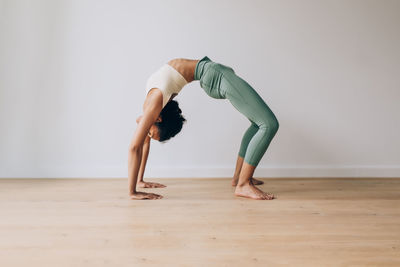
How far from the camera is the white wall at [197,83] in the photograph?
294cm

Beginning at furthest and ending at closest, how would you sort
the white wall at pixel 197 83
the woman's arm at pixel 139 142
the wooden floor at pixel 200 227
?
1. the white wall at pixel 197 83
2. the woman's arm at pixel 139 142
3. the wooden floor at pixel 200 227

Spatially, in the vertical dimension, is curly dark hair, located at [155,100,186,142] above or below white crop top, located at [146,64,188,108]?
below

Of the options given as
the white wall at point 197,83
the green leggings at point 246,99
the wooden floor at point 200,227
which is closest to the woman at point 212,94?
the green leggings at point 246,99

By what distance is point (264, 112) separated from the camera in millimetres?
2174

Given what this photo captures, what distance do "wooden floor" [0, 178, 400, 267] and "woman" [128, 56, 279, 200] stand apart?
14cm

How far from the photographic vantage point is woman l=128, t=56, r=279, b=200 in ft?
6.74

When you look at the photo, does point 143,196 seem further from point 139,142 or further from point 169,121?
point 169,121

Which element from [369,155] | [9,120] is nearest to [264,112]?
[369,155]

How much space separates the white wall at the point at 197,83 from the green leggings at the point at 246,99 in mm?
646

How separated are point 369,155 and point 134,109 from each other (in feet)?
6.39

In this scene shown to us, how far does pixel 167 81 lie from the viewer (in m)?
2.17

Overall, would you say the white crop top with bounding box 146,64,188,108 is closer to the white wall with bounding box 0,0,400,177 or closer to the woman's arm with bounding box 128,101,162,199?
the woman's arm with bounding box 128,101,162,199

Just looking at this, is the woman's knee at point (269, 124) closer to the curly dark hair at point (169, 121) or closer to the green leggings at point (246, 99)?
the green leggings at point (246, 99)

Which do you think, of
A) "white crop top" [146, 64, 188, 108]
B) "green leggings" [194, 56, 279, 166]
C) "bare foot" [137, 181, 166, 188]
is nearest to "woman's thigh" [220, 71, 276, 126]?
"green leggings" [194, 56, 279, 166]
